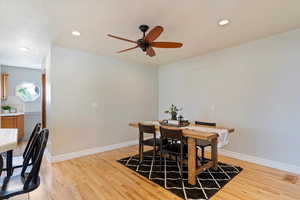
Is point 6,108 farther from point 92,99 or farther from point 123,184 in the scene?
point 123,184

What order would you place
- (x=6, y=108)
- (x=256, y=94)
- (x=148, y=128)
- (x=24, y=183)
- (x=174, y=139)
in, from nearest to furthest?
(x=24, y=183) < (x=174, y=139) < (x=148, y=128) < (x=256, y=94) < (x=6, y=108)

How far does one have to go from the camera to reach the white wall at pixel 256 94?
272 centimetres

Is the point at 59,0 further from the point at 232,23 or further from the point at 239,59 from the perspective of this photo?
the point at 239,59

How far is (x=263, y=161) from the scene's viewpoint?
2990mm

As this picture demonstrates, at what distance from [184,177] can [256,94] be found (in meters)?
2.14

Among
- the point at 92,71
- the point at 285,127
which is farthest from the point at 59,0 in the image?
the point at 285,127

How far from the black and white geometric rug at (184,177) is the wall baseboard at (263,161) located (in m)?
0.53

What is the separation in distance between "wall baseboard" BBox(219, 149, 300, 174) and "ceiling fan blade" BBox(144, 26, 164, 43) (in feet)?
9.66

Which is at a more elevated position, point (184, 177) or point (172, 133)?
point (172, 133)

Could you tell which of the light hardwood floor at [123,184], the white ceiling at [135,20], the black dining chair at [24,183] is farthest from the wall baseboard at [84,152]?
the white ceiling at [135,20]

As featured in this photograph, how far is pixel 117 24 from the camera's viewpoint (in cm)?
242

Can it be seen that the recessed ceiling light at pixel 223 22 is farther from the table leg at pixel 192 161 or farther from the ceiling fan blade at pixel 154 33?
the table leg at pixel 192 161

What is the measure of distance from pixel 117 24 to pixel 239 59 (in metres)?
2.59

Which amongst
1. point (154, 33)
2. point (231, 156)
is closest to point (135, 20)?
point (154, 33)
